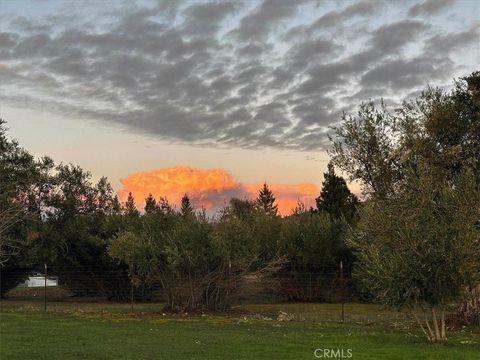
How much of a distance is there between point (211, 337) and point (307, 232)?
1998 centimetres

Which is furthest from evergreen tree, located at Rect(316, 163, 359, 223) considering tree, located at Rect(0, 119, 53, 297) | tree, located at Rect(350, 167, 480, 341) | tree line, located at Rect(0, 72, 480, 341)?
tree, located at Rect(350, 167, 480, 341)

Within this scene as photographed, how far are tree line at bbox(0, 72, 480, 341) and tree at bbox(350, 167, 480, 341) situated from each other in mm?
28

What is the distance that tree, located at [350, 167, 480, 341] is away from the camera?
588 inches

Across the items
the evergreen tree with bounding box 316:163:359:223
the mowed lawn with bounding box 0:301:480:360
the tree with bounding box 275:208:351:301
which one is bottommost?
the mowed lawn with bounding box 0:301:480:360

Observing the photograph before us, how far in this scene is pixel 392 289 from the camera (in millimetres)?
15219

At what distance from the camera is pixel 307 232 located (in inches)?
1380

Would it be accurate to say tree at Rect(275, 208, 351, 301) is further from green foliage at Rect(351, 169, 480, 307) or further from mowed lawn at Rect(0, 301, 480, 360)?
green foliage at Rect(351, 169, 480, 307)

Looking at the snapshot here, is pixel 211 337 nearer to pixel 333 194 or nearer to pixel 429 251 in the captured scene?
pixel 429 251

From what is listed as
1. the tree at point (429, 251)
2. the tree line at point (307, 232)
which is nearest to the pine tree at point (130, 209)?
the tree line at point (307, 232)

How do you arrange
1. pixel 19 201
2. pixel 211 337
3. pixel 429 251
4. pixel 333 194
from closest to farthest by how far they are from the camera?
1. pixel 429 251
2. pixel 211 337
3. pixel 19 201
4. pixel 333 194

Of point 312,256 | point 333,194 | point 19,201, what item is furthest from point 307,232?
point 333,194

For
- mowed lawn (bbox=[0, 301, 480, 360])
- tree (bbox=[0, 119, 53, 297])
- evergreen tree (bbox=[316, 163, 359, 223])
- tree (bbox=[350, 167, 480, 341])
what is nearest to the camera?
mowed lawn (bbox=[0, 301, 480, 360])

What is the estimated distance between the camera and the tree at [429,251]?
14.9 metres

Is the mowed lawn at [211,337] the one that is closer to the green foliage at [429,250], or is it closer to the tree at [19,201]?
the green foliage at [429,250]
